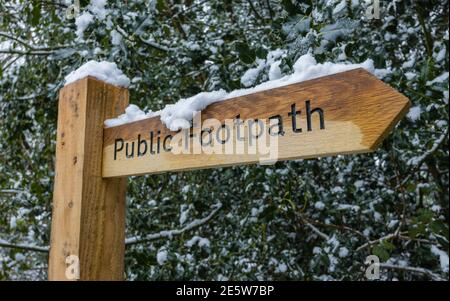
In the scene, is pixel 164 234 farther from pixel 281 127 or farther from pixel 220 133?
pixel 281 127

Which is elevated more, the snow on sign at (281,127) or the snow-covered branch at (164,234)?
the snow on sign at (281,127)

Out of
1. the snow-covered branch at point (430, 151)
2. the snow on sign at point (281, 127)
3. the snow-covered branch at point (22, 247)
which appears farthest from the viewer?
the snow-covered branch at point (22, 247)

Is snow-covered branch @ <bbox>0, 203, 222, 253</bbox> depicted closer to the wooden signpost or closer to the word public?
the wooden signpost

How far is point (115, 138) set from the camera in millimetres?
1143

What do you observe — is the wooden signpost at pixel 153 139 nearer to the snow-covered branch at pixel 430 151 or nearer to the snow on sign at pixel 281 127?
the snow on sign at pixel 281 127

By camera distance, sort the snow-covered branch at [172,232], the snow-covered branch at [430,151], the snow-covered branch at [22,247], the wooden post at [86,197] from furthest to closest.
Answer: the snow-covered branch at [172,232] < the snow-covered branch at [22,247] < the snow-covered branch at [430,151] < the wooden post at [86,197]

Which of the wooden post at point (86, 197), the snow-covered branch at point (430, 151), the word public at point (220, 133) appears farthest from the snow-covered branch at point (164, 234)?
the word public at point (220, 133)

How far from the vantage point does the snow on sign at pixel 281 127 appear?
2.41 feet

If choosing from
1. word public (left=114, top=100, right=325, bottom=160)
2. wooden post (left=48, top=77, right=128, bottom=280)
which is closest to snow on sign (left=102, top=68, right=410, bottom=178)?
word public (left=114, top=100, right=325, bottom=160)

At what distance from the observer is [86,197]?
1.13m

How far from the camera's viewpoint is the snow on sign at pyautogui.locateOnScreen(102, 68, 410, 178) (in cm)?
73

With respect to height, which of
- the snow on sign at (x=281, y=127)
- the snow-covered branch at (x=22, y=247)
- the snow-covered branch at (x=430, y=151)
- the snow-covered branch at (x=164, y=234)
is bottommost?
the snow-covered branch at (x=22, y=247)

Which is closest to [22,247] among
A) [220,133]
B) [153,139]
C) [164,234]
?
[164,234]

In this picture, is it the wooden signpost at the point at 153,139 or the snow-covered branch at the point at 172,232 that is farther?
the snow-covered branch at the point at 172,232
